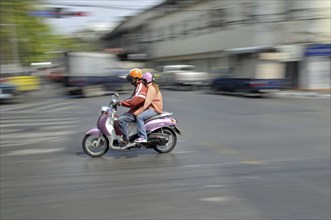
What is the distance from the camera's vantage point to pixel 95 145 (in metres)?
8.48

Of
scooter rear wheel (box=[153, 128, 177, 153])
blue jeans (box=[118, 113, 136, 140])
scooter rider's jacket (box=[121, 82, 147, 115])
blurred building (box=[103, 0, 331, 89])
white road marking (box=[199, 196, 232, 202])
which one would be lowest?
white road marking (box=[199, 196, 232, 202])

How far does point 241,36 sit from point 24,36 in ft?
60.7

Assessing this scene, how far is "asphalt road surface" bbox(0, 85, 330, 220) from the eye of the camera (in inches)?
203

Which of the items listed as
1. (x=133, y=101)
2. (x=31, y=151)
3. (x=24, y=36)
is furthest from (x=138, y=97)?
(x=24, y=36)

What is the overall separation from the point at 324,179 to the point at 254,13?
29.5m

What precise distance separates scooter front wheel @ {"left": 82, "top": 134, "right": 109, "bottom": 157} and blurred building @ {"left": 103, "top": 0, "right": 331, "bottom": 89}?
53.4ft

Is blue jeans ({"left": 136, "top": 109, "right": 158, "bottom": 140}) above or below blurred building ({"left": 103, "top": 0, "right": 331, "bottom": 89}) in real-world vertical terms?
below

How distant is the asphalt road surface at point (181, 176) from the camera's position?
203 inches

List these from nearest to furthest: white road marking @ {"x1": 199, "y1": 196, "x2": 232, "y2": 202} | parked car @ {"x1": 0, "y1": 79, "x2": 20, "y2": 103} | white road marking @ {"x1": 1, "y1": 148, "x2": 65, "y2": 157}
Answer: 1. white road marking @ {"x1": 199, "y1": 196, "x2": 232, "y2": 202}
2. white road marking @ {"x1": 1, "y1": 148, "x2": 65, "y2": 157}
3. parked car @ {"x1": 0, "y1": 79, "x2": 20, "y2": 103}

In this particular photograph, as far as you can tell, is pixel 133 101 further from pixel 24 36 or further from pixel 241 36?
pixel 24 36

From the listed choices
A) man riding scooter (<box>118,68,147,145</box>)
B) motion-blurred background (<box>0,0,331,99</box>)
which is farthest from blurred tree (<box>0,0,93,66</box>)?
man riding scooter (<box>118,68,147,145</box>)

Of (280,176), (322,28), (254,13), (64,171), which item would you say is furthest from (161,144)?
(254,13)

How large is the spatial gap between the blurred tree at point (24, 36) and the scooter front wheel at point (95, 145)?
64.9 feet

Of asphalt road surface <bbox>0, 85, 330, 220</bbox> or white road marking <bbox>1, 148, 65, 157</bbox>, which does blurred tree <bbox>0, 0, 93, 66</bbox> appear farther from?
asphalt road surface <bbox>0, 85, 330, 220</bbox>
